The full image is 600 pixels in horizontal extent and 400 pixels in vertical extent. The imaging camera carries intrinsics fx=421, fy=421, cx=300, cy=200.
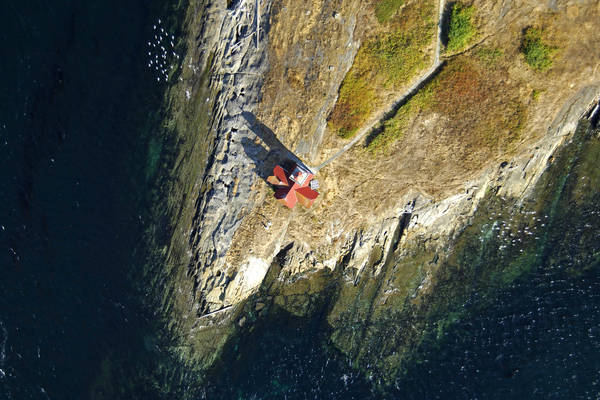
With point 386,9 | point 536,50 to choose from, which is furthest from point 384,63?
point 536,50

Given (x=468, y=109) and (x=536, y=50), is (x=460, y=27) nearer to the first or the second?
(x=536, y=50)

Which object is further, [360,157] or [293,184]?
→ [360,157]

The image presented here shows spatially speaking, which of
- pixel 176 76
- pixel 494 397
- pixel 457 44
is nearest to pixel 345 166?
pixel 457 44

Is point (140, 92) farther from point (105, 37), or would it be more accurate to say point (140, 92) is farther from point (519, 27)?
point (519, 27)

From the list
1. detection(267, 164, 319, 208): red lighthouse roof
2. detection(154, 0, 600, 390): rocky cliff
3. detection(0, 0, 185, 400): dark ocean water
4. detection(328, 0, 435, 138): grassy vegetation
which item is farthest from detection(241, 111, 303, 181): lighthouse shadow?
Answer: detection(0, 0, 185, 400): dark ocean water

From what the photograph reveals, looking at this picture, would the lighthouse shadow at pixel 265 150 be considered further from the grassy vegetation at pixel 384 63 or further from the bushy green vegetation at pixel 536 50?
the bushy green vegetation at pixel 536 50
